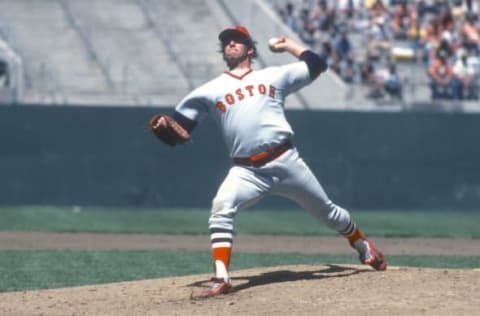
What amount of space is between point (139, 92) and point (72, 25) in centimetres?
269

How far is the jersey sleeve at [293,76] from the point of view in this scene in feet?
28.2

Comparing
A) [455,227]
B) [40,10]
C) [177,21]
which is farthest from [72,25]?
[455,227]

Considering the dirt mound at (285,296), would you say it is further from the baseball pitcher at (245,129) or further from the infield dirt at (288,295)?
the baseball pitcher at (245,129)

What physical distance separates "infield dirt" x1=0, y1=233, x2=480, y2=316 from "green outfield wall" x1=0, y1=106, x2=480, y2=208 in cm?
1009

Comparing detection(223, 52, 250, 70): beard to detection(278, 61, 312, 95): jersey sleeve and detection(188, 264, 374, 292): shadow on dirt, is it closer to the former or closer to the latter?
detection(278, 61, 312, 95): jersey sleeve

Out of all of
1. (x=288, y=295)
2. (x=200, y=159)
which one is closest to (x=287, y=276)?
(x=288, y=295)

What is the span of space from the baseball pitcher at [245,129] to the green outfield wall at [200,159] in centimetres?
1093

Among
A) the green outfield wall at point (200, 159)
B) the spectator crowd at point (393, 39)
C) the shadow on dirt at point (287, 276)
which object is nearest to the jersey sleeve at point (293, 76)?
the shadow on dirt at point (287, 276)

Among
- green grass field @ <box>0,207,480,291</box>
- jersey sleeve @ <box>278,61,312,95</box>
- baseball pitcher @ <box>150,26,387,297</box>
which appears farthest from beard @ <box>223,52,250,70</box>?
green grass field @ <box>0,207,480,291</box>

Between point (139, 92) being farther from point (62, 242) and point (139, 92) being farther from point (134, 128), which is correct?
point (62, 242)

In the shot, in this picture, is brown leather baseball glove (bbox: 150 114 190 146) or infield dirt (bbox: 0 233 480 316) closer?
infield dirt (bbox: 0 233 480 316)

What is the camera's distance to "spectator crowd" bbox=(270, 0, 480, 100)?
22.3 meters

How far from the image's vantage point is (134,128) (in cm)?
1950

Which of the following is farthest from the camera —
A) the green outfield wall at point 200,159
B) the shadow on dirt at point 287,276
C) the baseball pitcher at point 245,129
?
the green outfield wall at point 200,159
